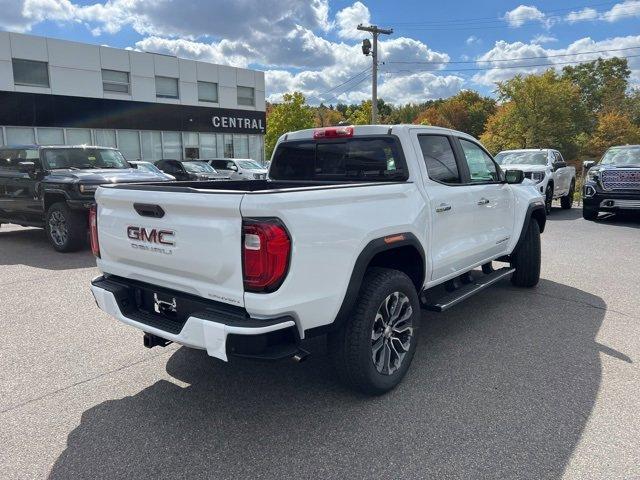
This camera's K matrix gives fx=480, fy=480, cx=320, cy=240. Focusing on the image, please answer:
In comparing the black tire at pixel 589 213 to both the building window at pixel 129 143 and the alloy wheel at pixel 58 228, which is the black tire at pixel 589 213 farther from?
the building window at pixel 129 143

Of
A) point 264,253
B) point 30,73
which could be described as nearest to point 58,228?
point 264,253

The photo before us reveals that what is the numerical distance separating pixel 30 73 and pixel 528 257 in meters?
24.6

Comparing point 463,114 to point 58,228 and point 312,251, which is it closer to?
point 58,228

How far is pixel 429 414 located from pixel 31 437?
239 centimetres

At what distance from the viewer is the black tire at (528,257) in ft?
18.4

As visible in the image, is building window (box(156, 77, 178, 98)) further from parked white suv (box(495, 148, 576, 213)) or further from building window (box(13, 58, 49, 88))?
parked white suv (box(495, 148, 576, 213))

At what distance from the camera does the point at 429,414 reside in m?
3.02

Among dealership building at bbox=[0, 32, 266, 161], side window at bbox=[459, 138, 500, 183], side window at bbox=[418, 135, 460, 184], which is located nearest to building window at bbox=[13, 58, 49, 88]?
dealership building at bbox=[0, 32, 266, 161]

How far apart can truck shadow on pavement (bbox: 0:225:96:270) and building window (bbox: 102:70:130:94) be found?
17.3m

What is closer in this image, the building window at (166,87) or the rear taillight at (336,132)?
the rear taillight at (336,132)

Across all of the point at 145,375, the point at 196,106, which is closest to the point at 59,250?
the point at 145,375

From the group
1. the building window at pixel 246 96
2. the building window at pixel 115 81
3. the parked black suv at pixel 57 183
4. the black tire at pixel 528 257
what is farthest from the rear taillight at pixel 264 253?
the building window at pixel 246 96

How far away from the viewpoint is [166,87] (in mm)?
27500

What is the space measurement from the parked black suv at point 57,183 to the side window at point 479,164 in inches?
190
